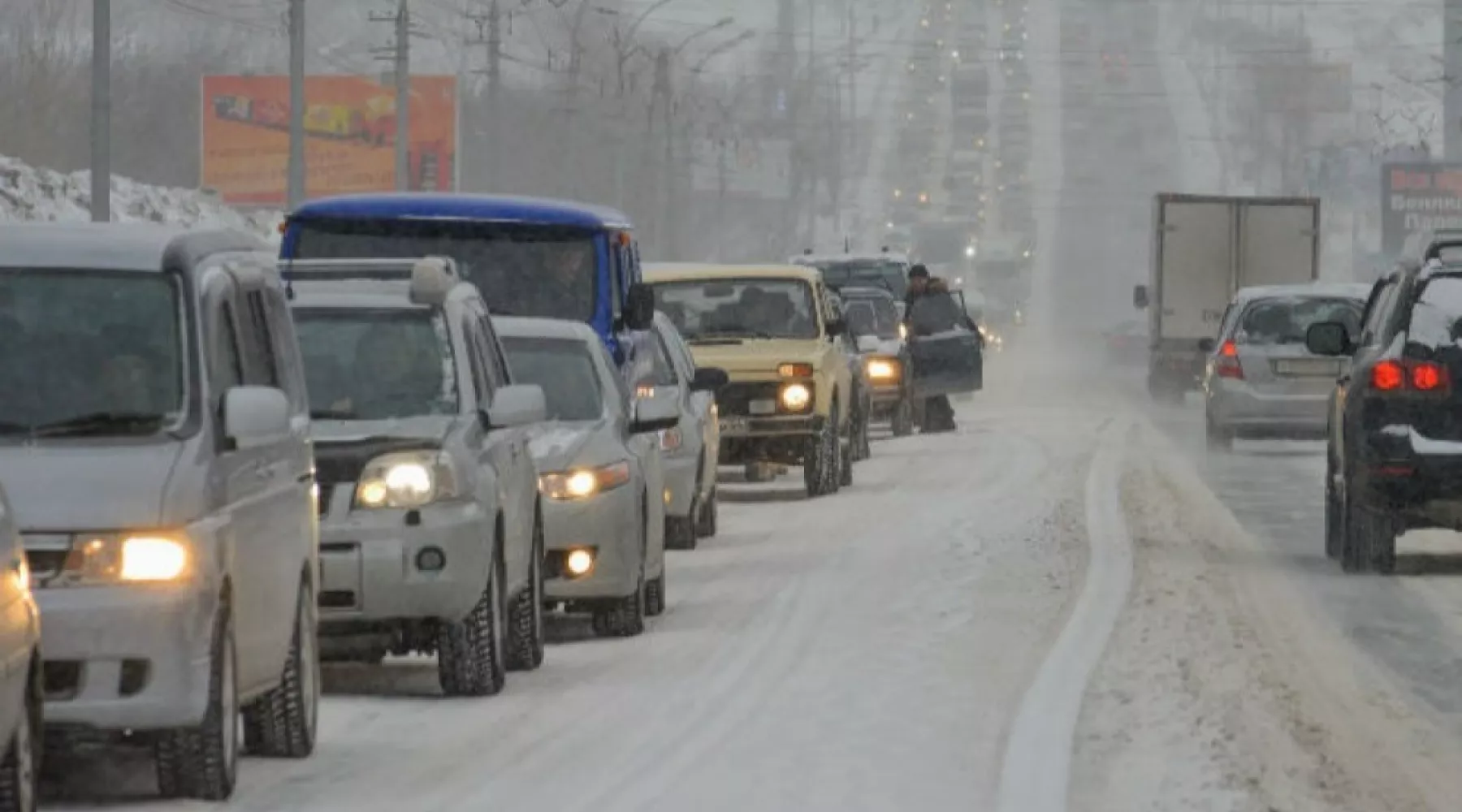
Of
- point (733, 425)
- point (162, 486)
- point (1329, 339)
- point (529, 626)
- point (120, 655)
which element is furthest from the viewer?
point (733, 425)

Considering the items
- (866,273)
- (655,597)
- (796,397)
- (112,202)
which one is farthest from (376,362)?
(112,202)

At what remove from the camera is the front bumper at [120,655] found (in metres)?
11.5

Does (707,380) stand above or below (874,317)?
below

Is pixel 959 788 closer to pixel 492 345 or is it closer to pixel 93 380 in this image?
A: pixel 93 380

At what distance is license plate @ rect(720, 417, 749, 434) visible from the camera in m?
31.8

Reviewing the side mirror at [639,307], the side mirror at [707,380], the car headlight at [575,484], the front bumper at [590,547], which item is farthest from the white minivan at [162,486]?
the side mirror at [707,380]

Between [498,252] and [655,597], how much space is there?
4.73 m

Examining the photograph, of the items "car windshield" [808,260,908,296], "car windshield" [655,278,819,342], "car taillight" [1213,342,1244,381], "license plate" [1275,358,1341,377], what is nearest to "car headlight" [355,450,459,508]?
"car windshield" [655,278,819,342]

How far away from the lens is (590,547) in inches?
734

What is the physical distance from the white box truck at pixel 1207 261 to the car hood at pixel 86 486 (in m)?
47.5

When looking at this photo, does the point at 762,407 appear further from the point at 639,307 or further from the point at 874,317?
the point at 874,317

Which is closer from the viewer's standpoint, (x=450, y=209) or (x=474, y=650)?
(x=474, y=650)

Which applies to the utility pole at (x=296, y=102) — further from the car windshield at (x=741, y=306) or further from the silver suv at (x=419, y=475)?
the silver suv at (x=419, y=475)

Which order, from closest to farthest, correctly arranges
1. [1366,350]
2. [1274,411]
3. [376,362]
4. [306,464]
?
1. [306,464]
2. [376,362]
3. [1366,350]
4. [1274,411]
